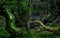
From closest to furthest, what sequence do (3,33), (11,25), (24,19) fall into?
1. (3,33)
2. (11,25)
3. (24,19)

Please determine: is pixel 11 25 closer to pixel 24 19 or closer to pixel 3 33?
pixel 3 33

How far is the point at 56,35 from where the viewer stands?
6.40 meters

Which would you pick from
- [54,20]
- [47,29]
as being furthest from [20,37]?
[54,20]

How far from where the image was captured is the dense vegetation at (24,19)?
5.58 m

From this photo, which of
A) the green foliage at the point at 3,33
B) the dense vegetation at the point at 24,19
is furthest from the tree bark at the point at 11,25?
the green foliage at the point at 3,33

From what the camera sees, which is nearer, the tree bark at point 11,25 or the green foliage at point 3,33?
the green foliage at point 3,33

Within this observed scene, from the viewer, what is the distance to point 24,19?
6.38 metres

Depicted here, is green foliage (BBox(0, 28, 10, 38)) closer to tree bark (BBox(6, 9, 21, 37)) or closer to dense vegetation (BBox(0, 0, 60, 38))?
dense vegetation (BBox(0, 0, 60, 38))

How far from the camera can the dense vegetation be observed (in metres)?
5.58

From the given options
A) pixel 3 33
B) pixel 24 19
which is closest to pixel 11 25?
pixel 3 33

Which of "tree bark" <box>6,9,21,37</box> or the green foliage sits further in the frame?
"tree bark" <box>6,9,21,37</box>

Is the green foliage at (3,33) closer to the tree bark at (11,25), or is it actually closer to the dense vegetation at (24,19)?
the dense vegetation at (24,19)

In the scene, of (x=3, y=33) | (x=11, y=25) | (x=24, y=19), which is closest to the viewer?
(x=3, y=33)

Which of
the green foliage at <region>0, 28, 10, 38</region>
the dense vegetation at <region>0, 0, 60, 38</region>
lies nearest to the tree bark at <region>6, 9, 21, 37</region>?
the dense vegetation at <region>0, 0, 60, 38</region>
